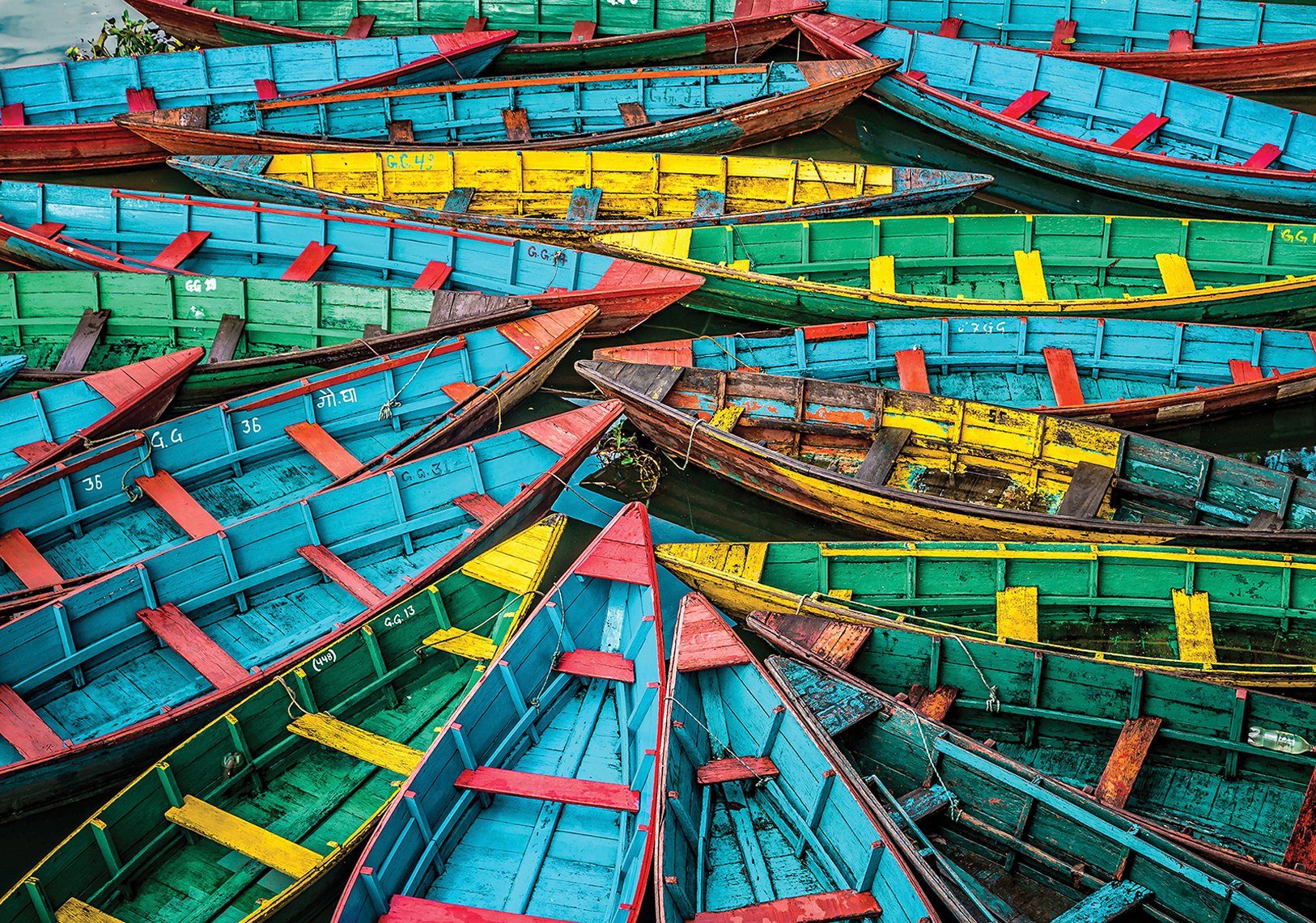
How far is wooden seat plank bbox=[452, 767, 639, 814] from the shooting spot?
9.05 meters

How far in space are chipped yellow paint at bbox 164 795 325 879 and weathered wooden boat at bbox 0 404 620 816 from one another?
0.86 metres

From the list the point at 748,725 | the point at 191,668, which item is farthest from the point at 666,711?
the point at 191,668

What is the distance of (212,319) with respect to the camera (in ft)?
46.7

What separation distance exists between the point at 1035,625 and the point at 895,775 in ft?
7.95

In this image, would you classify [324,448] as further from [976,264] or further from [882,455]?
[976,264]

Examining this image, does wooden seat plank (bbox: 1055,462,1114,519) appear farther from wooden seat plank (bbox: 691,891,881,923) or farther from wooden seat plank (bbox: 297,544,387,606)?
wooden seat plank (bbox: 297,544,387,606)

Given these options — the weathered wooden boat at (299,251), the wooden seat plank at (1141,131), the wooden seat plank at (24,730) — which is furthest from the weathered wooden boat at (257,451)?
the wooden seat plank at (1141,131)

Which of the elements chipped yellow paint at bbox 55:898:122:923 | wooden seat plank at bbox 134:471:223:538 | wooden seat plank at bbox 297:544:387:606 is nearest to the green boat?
wooden seat plank at bbox 134:471:223:538

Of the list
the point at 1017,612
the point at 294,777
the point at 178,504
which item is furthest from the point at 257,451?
the point at 1017,612

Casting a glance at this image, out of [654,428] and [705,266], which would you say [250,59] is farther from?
[654,428]

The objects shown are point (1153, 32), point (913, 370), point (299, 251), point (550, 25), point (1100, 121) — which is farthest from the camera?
point (550, 25)

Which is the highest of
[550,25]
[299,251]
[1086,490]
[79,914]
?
[550,25]

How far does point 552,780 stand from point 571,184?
945cm

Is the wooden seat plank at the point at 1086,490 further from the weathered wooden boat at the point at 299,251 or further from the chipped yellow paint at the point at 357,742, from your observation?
the chipped yellow paint at the point at 357,742
